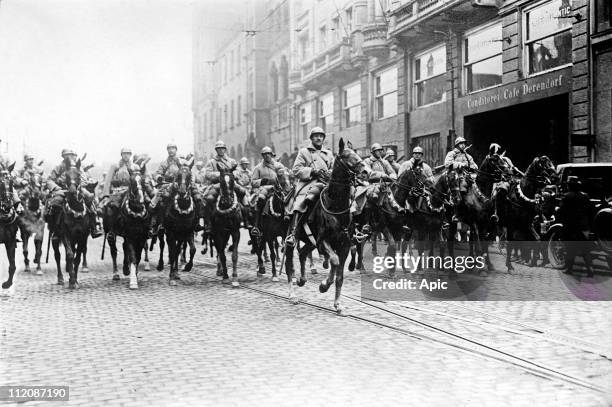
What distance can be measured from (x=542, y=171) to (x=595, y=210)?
217cm

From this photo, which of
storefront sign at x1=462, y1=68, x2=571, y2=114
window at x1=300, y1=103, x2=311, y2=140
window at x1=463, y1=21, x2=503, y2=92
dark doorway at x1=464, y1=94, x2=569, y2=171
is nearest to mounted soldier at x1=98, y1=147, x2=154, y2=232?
dark doorway at x1=464, y1=94, x2=569, y2=171

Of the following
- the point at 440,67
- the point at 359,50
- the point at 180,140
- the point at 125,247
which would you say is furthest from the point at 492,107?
the point at 125,247

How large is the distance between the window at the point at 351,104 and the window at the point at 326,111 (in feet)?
2.19

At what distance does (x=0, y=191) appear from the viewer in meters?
11.6

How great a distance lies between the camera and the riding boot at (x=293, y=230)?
10727mm

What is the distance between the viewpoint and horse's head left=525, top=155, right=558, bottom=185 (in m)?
14.6

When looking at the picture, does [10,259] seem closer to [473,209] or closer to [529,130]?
[473,209]

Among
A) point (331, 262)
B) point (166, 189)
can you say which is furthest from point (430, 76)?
point (331, 262)

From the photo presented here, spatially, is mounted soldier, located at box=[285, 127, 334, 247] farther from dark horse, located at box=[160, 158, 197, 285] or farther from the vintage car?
the vintage car

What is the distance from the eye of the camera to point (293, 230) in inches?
430

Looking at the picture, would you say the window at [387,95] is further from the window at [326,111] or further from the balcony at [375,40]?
the window at [326,111]

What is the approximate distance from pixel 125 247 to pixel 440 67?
46.9ft

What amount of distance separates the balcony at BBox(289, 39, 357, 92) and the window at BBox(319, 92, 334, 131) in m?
0.56

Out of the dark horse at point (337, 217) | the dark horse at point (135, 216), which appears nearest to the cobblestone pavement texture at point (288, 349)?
the dark horse at point (337, 217)
